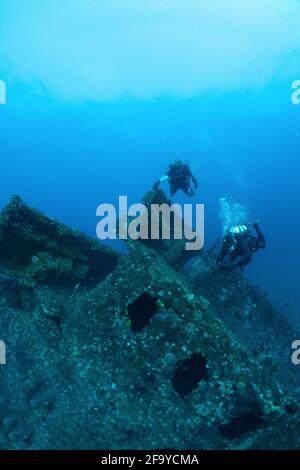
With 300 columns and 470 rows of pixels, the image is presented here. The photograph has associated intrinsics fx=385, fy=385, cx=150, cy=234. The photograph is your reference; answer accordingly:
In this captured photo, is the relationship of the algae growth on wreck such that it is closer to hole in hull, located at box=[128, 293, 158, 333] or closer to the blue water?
hole in hull, located at box=[128, 293, 158, 333]

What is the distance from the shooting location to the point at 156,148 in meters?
143

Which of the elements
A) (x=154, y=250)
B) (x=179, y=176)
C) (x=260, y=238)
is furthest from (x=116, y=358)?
(x=179, y=176)

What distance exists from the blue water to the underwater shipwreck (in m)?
21.8

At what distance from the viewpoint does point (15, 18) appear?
136 feet

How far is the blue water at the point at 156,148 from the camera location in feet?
200

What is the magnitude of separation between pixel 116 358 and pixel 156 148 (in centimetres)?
14126

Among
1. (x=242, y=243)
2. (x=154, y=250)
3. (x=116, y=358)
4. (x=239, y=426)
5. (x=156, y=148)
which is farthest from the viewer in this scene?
(x=156, y=148)

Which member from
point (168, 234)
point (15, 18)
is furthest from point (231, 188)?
point (168, 234)

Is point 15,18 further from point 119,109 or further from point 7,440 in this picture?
point 119,109

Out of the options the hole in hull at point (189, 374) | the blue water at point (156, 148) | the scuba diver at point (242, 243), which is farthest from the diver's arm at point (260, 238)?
the blue water at point (156, 148)

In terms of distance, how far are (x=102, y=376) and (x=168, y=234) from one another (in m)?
3.65

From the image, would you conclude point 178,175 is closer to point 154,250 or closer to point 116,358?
point 154,250

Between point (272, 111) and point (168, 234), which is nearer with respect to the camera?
point (168, 234)

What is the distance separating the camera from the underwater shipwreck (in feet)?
17.6
